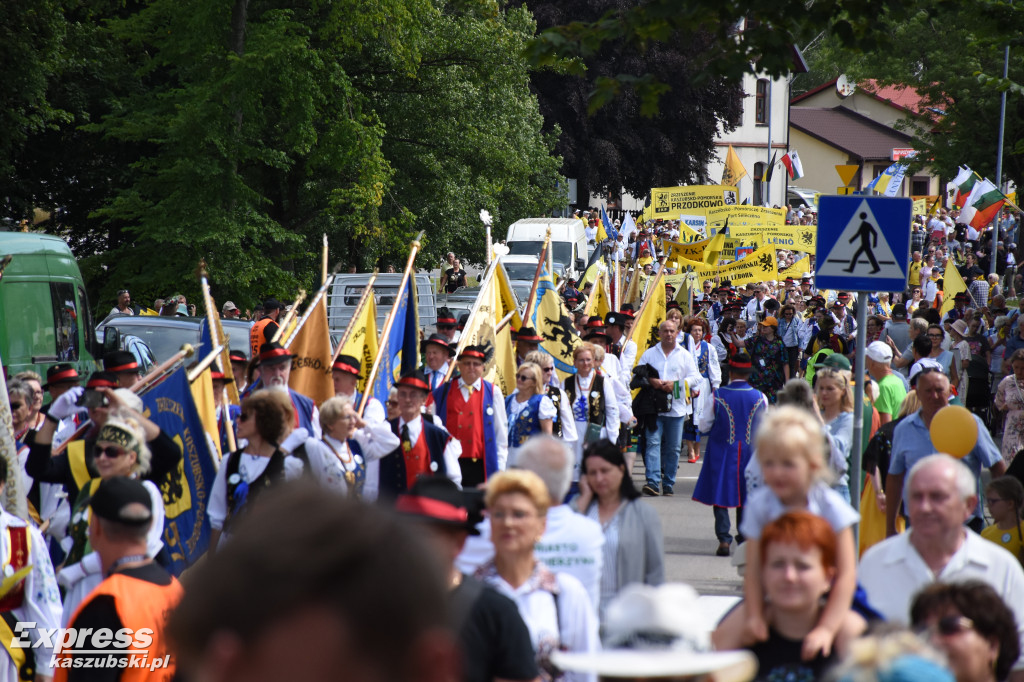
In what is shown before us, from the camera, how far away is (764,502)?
171 inches

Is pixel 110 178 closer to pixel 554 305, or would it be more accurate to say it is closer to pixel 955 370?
pixel 554 305

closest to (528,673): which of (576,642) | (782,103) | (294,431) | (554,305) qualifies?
(576,642)

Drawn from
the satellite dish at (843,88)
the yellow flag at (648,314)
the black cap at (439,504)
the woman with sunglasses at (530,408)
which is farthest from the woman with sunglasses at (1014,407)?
the satellite dish at (843,88)

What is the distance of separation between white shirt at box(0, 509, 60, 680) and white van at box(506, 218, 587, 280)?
26331 mm

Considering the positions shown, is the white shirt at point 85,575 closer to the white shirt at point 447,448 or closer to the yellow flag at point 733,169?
the white shirt at point 447,448

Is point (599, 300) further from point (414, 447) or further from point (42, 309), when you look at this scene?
point (414, 447)

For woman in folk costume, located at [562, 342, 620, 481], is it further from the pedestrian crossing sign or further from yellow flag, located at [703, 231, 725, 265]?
yellow flag, located at [703, 231, 725, 265]

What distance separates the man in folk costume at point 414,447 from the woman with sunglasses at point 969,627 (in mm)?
4458

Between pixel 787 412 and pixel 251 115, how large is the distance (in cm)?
1776

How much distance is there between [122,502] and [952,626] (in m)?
2.74

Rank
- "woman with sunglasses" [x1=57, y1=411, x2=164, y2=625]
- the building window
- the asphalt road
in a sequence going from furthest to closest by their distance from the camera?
the building window → the asphalt road → "woman with sunglasses" [x1=57, y1=411, x2=164, y2=625]

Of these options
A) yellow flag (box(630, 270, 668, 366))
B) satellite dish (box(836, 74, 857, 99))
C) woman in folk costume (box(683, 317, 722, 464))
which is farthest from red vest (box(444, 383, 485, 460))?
satellite dish (box(836, 74, 857, 99))

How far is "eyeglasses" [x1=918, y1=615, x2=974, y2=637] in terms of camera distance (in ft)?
11.1

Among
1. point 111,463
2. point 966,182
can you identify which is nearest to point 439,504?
point 111,463
